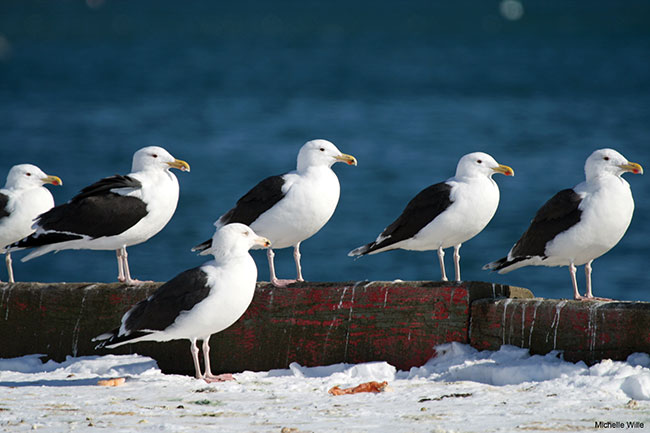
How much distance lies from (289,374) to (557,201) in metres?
3.18

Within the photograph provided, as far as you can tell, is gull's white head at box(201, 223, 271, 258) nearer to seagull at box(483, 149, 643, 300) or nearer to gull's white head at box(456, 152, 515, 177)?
gull's white head at box(456, 152, 515, 177)

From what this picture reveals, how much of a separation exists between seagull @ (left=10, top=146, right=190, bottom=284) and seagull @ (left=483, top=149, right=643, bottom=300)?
3.62 m

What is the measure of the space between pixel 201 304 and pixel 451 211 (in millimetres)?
2800

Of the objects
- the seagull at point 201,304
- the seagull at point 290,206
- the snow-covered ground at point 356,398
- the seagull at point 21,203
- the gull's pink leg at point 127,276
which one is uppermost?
the seagull at point 21,203

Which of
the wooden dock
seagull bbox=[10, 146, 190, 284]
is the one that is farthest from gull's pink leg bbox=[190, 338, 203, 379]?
seagull bbox=[10, 146, 190, 284]

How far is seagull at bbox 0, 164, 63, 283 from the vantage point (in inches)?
444

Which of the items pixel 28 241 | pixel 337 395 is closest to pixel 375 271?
pixel 28 241

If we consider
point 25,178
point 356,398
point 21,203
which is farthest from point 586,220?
point 25,178

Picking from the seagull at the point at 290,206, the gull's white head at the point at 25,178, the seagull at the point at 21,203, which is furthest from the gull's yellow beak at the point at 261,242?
the gull's white head at the point at 25,178

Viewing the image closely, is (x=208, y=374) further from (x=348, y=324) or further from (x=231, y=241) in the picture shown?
(x=348, y=324)

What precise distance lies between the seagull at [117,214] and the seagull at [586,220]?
11.9 feet

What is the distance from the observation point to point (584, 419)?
6.25m

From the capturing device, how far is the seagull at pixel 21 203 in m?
11.3

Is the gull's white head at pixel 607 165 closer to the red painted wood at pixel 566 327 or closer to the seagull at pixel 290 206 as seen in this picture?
the red painted wood at pixel 566 327
